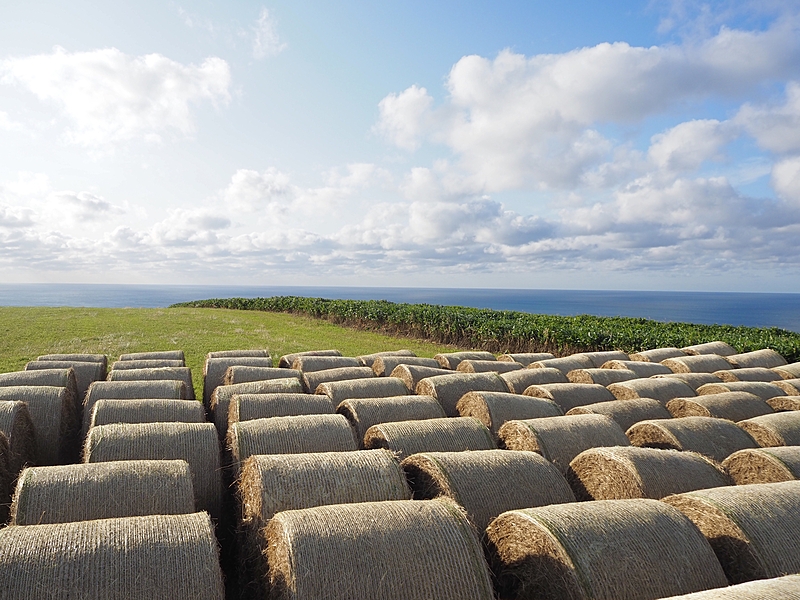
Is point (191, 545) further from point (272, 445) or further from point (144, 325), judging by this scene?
point (144, 325)

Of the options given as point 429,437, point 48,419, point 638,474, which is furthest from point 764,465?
point 48,419

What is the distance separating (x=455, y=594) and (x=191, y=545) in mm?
1819

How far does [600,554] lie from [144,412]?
606cm

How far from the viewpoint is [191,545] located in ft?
A: 11.4

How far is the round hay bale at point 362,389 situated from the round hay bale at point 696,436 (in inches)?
148

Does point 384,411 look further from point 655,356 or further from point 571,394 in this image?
point 655,356

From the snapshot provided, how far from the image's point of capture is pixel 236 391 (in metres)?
8.51

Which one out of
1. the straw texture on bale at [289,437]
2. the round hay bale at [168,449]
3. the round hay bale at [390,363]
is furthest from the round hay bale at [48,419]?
the round hay bale at [390,363]

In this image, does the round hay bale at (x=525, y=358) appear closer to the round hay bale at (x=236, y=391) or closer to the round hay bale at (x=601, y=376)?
the round hay bale at (x=601, y=376)

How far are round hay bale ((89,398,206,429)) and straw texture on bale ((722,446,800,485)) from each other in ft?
22.6

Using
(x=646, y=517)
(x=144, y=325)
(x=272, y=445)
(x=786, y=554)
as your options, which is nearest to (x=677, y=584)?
(x=646, y=517)

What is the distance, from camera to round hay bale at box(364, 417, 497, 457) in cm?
621

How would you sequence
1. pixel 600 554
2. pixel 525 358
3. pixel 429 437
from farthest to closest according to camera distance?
1. pixel 525 358
2. pixel 429 437
3. pixel 600 554

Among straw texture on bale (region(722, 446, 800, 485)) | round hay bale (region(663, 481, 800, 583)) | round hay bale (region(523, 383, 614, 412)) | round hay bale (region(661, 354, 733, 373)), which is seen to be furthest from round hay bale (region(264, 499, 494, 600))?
round hay bale (region(661, 354, 733, 373))
